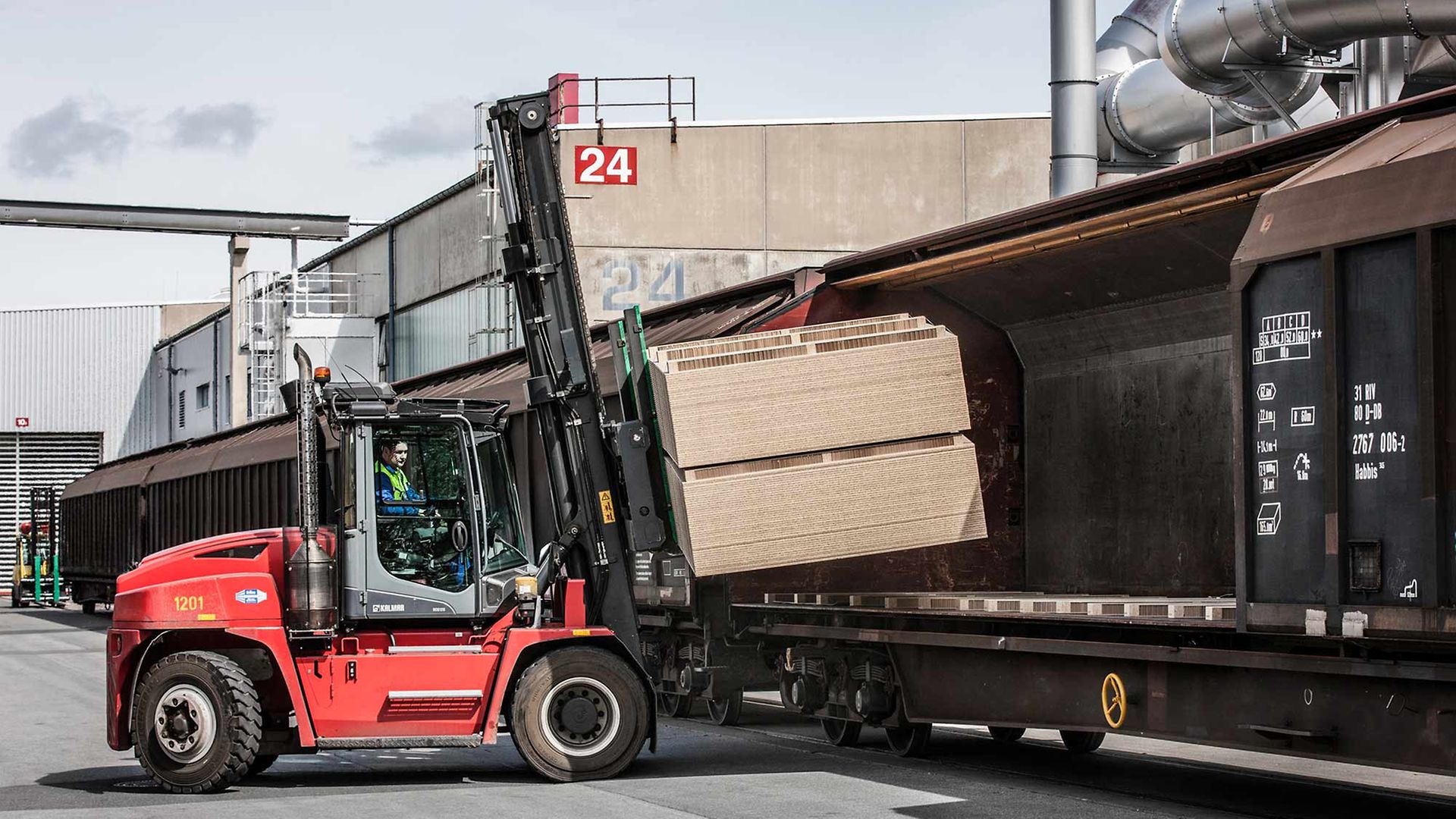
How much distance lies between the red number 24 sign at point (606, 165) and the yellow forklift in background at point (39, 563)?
54.6 feet

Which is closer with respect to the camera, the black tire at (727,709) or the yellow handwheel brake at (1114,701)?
the yellow handwheel brake at (1114,701)

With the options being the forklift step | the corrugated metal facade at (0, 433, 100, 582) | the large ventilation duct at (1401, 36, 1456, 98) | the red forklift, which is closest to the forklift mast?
the red forklift

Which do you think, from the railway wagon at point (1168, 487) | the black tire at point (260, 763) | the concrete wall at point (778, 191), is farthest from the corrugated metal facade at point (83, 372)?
the black tire at point (260, 763)

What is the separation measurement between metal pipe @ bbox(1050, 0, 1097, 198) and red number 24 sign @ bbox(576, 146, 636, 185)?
50.6 ft

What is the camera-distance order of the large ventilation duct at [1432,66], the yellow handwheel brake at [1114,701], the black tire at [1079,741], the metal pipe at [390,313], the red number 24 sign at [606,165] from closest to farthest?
the yellow handwheel brake at [1114,701]
the black tire at [1079,741]
the large ventilation duct at [1432,66]
the red number 24 sign at [606,165]
the metal pipe at [390,313]

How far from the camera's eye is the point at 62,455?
4981 centimetres

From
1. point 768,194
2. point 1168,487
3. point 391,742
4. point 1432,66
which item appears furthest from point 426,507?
point 768,194

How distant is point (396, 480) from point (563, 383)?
4.08 feet

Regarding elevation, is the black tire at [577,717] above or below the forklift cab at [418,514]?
below

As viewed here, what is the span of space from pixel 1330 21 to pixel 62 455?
43.7 m

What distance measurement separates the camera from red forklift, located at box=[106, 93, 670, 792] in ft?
32.3

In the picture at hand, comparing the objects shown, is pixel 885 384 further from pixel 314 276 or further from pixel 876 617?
pixel 314 276

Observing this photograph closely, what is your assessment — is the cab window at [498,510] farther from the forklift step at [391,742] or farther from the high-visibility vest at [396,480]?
the forklift step at [391,742]

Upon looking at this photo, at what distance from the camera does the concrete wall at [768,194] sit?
32125 mm
